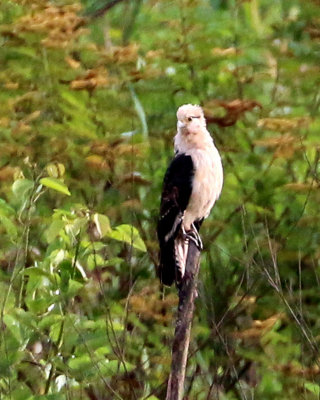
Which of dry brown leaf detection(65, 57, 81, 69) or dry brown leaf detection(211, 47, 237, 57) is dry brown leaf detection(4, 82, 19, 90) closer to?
dry brown leaf detection(65, 57, 81, 69)

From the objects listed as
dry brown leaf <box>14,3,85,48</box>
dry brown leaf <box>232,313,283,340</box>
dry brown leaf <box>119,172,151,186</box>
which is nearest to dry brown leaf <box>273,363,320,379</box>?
dry brown leaf <box>232,313,283,340</box>

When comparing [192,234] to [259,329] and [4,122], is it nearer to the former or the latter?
[259,329]

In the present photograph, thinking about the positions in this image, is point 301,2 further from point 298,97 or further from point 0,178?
point 0,178

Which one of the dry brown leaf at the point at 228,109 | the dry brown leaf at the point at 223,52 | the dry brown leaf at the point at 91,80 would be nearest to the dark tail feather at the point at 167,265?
the dry brown leaf at the point at 228,109

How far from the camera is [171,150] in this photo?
27.1 feet

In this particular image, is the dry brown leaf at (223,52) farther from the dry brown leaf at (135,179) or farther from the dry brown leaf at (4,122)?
the dry brown leaf at (4,122)

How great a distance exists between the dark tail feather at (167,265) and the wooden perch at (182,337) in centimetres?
124

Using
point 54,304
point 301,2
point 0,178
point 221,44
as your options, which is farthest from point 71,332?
point 221,44

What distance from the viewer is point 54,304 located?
580cm

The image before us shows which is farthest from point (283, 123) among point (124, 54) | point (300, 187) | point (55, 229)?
point (55, 229)

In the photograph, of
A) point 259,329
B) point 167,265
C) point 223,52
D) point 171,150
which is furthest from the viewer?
point 171,150

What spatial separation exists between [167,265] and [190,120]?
0.86 meters

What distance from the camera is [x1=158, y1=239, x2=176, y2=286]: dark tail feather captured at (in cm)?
691

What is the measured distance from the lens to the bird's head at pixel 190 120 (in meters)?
7.27
